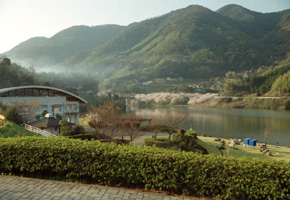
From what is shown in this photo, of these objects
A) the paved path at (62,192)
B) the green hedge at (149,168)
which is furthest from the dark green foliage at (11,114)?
the paved path at (62,192)

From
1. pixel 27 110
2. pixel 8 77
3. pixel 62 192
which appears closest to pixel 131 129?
pixel 27 110

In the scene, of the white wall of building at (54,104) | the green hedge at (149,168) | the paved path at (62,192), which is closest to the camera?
the green hedge at (149,168)

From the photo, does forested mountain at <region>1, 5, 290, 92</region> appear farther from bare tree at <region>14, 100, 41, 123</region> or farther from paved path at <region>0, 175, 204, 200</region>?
paved path at <region>0, 175, 204, 200</region>

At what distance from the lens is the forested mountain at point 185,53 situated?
136 m

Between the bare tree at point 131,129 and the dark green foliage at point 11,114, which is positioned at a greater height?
the dark green foliage at point 11,114

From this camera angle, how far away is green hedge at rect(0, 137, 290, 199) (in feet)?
17.2

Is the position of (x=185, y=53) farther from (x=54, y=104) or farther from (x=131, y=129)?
(x=131, y=129)

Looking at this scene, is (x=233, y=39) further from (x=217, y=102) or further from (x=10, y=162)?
(x=10, y=162)

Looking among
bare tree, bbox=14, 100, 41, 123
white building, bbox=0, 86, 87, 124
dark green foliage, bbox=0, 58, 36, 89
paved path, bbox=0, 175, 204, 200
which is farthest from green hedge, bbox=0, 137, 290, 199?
dark green foliage, bbox=0, 58, 36, 89

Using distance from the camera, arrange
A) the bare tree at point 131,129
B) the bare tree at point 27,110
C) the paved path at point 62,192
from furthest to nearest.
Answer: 1. the bare tree at point 27,110
2. the bare tree at point 131,129
3. the paved path at point 62,192

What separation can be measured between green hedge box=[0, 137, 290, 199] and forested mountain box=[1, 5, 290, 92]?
111 meters

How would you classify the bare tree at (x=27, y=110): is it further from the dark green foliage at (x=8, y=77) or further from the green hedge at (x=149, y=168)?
the dark green foliage at (x=8, y=77)

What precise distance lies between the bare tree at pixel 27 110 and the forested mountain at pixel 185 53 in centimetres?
9127

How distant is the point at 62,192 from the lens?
565 centimetres
